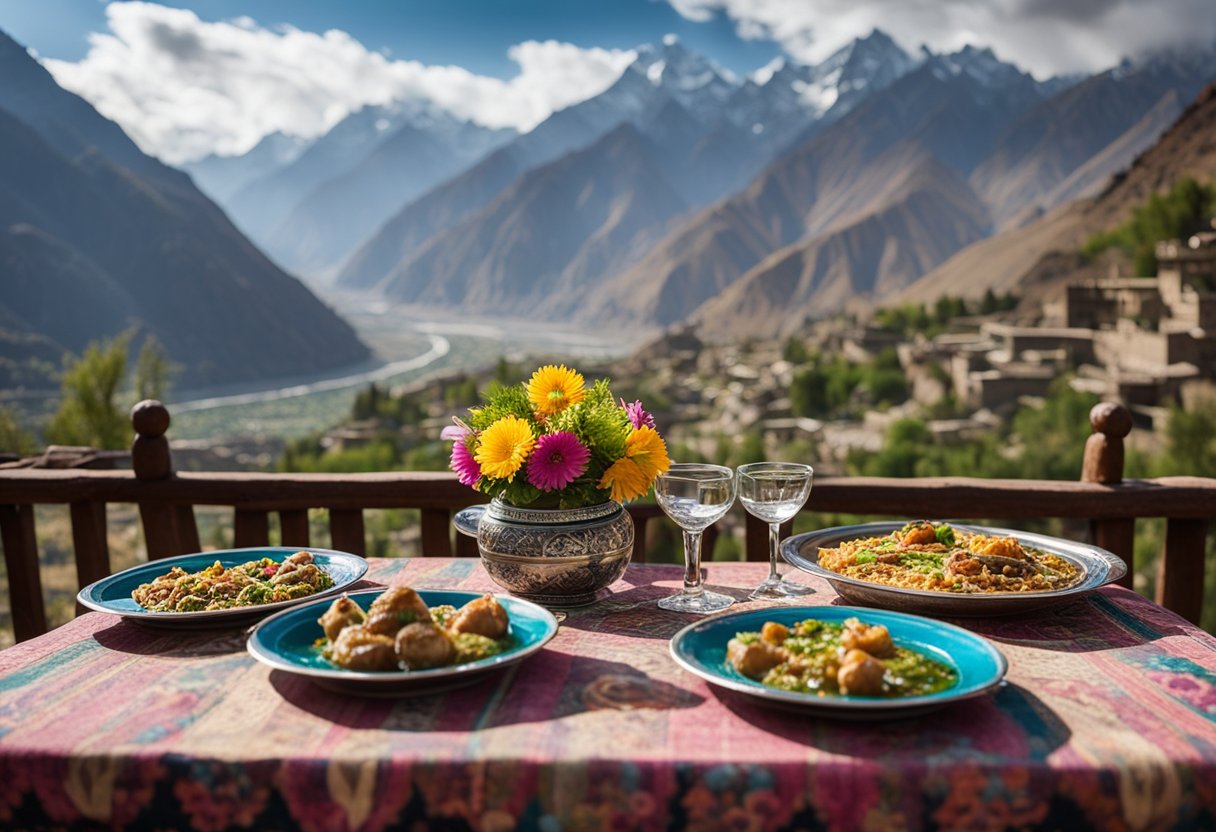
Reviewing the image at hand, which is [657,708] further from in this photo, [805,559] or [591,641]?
[805,559]

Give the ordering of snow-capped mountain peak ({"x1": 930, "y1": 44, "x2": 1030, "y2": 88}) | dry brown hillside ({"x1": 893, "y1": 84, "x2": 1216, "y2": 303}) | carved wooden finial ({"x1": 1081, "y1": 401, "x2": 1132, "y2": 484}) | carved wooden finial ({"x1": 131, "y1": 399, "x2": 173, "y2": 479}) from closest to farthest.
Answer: carved wooden finial ({"x1": 1081, "y1": 401, "x2": 1132, "y2": 484}), carved wooden finial ({"x1": 131, "y1": 399, "x2": 173, "y2": 479}), dry brown hillside ({"x1": 893, "y1": 84, "x2": 1216, "y2": 303}), snow-capped mountain peak ({"x1": 930, "y1": 44, "x2": 1030, "y2": 88})

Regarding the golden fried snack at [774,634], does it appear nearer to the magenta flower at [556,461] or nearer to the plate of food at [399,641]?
the plate of food at [399,641]

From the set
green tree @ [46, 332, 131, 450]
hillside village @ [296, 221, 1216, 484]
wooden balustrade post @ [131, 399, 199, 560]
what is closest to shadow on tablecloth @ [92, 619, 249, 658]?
wooden balustrade post @ [131, 399, 199, 560]

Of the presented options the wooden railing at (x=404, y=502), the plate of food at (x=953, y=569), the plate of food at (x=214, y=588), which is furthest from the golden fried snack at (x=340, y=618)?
the wooden railing at (x=404, y=502)

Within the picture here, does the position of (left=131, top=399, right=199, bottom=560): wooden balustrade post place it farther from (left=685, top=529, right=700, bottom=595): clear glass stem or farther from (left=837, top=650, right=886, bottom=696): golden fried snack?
(left=837, top=650, right=886, bottom=696): golden fried snack

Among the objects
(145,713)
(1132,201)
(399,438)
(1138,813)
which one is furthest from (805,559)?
(1132,201)

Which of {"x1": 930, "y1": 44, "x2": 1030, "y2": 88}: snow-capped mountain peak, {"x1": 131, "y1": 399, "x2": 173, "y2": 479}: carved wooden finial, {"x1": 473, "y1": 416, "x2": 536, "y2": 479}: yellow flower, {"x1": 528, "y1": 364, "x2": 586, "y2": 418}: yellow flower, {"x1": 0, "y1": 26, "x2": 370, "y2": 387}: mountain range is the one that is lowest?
{"x1": 131, "y1": 399, "x2": 173, "y2": 479}: carved wooden finial

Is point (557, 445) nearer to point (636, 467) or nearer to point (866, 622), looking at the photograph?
point (636, 467)

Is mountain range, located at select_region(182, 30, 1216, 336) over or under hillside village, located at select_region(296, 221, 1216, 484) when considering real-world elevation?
over
